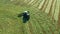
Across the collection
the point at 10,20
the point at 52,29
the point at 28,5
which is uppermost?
the point at 28,5

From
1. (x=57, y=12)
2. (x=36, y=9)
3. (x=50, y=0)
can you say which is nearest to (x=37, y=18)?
(x=36, y=9)

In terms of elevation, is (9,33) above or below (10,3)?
below

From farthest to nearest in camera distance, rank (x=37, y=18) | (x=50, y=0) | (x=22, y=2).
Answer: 1. (x=50, y=0)
2. (x=22, y=2)
3. (x=37, y=18)

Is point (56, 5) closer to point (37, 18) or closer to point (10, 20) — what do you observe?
point (37, 18)

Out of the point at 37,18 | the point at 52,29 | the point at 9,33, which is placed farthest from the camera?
the point at 37,18

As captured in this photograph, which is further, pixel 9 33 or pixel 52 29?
pixel 52 29

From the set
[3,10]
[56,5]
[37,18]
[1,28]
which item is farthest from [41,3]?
[1,28]
